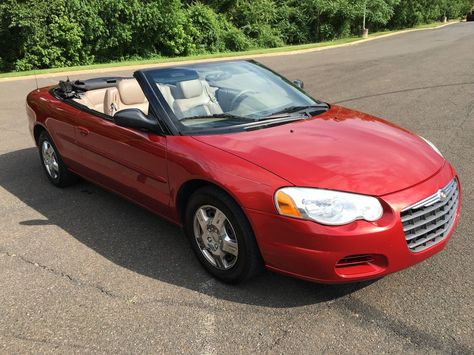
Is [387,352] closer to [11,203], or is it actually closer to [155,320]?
[155,320]

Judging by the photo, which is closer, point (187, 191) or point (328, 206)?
point (328, 206)

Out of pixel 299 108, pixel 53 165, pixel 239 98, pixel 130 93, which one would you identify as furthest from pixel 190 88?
pixel 53 165

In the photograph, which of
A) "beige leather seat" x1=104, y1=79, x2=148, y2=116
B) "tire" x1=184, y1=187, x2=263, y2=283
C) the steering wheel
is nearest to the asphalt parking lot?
"tire" x1=184, y1=187, x2=263, y2=283

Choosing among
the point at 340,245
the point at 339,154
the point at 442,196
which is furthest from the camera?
the point at 339,154

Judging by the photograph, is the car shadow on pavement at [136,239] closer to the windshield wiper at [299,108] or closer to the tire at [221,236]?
the tire at [221,236]

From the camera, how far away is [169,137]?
11.5 ft

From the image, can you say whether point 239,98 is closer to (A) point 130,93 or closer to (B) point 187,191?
(B) point 187,191

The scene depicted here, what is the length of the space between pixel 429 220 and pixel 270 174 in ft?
3.33

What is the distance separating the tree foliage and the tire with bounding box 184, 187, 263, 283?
1901cm

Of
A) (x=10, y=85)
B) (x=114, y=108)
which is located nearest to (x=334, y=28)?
(x=10, y=85)

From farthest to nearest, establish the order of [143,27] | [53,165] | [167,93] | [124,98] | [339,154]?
1. [143,27]
2. [53,165]
3. [124,98]
4. [167,93]
5. [339,154]

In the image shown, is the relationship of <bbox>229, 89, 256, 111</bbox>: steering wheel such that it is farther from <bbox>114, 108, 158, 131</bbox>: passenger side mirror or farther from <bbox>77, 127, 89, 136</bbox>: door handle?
<bbox>77, 127, 89, 136</bbox>: door handle

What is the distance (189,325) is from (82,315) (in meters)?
0.70

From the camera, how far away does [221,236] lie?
319 cm
